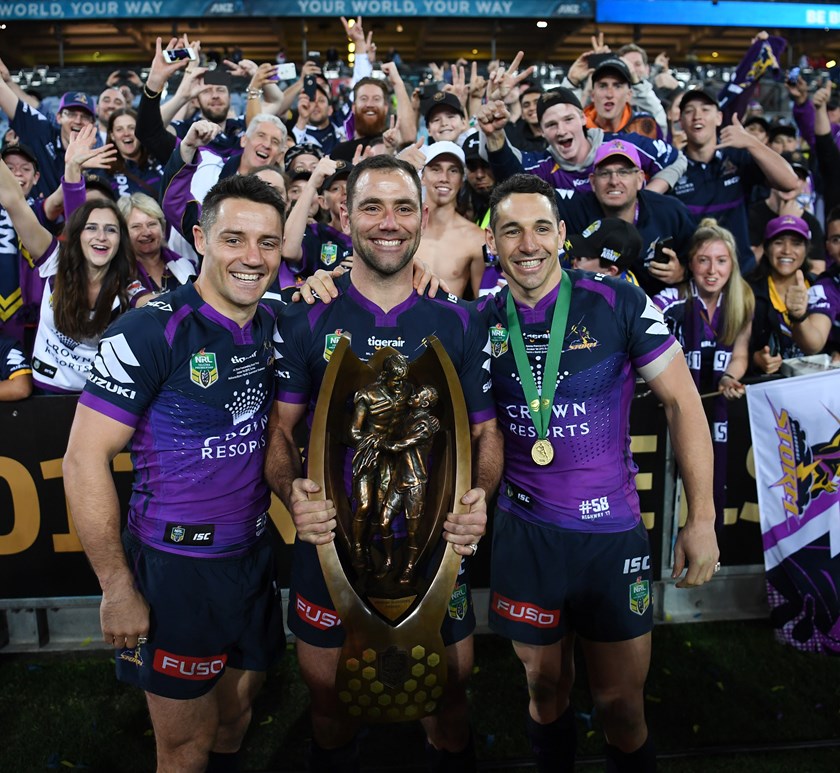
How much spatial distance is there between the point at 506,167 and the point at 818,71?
20.5 meters

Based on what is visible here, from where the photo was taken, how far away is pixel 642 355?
279 centimetres

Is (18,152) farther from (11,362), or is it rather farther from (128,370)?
(128,370)

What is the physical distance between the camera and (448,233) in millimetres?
4680

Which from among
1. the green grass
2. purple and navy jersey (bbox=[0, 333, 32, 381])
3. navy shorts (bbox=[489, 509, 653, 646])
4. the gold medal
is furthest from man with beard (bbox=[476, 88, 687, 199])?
purple and navy jersey (bbox=[0, 333, 32, 381])

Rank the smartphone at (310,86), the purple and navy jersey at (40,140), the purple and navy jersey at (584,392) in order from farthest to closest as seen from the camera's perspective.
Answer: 1. the smartphone at (310,86)
2. the purple and navy jersey at (40,140)
3. the purple and navy jersey at (584,392)

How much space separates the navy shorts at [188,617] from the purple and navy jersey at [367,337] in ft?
2.14

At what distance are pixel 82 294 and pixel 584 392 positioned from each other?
2582 millimetres

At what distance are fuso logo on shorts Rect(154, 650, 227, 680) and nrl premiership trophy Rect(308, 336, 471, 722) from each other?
0.65 metres

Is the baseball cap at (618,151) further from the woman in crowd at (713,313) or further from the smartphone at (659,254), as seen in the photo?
the woman in crowd at (713,313)

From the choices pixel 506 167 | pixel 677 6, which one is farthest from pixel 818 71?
pixel 506 167

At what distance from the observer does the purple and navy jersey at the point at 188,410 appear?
2432 mm

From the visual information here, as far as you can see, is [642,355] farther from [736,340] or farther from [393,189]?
[736,340]

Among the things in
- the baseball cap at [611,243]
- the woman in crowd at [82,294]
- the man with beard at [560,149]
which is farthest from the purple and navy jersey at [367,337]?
the man with beard at [560,149]

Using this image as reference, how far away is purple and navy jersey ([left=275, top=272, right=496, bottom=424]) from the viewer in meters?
2.64
